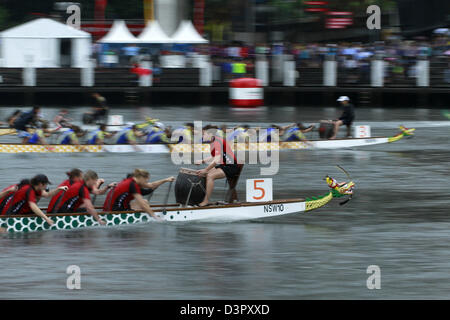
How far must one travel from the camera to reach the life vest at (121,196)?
1947cm

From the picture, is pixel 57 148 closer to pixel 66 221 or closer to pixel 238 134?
pixel 238 134

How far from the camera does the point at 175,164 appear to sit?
30.4m

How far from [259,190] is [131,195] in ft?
9.49

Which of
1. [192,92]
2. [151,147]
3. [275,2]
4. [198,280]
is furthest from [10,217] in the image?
[275,2]

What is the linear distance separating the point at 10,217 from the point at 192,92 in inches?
1216

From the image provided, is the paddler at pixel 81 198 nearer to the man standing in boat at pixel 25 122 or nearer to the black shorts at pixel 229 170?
the black shorts at pixel 229 170

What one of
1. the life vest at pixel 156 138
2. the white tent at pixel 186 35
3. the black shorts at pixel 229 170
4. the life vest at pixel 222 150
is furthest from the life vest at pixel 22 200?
the white tent at pixel 186 35

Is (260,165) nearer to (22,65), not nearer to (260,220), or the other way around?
(260,220)

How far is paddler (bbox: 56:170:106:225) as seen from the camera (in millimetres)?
18969

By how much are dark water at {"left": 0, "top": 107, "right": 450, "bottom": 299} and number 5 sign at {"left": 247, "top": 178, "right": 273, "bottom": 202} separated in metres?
0.57

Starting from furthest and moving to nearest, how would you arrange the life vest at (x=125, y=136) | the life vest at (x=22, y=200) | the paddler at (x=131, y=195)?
the life vest at (x=125, y=136) < the paddler at (x=131, y=195) < the life vest at (x=22, y=200)

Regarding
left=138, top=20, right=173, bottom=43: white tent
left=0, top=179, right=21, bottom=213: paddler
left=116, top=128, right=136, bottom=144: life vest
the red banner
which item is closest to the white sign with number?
left=116, top=128, right=136, bottom=144: life vest

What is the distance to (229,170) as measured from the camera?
69.3ft

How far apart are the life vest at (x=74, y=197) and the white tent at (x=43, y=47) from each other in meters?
32.9
